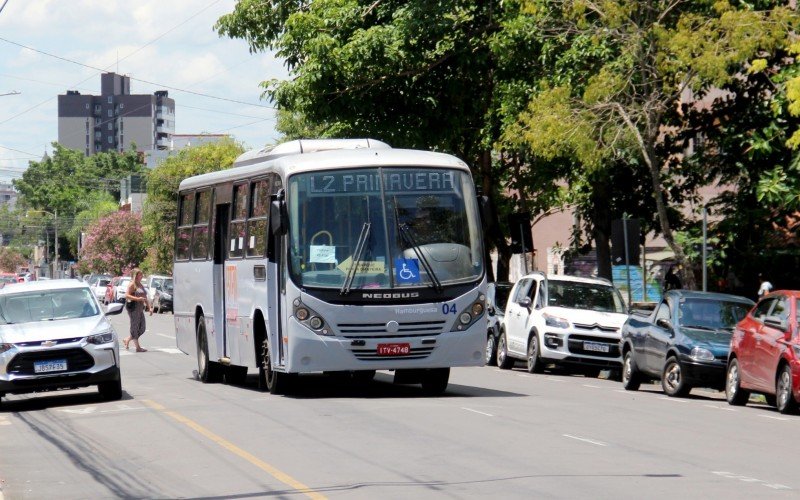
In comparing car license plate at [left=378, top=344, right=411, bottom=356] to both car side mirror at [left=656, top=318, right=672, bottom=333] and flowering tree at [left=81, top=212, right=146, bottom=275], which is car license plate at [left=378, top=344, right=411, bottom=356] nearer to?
car side mirror at [left=656, top=318, right=672, bottom=333]

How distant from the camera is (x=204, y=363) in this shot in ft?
78.1

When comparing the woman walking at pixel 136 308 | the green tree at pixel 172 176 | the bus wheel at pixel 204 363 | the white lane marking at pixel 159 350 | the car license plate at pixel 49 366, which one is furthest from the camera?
the green tree at pixel 172 176

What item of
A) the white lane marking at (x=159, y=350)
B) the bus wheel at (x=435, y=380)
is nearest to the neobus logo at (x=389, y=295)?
the bus wheel at (x=435, y=380)

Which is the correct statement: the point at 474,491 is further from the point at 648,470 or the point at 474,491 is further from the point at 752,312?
the point at 752,312

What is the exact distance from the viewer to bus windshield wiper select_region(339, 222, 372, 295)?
1866cm

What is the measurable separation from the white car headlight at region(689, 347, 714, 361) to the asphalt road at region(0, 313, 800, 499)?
0.74 meters

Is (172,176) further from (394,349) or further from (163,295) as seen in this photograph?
(394,349)

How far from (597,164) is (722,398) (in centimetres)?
728

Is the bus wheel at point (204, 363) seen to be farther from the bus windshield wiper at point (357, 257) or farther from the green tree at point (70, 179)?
the green tree at point (70, 179)

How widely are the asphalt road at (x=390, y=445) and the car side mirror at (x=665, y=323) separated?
1092mm

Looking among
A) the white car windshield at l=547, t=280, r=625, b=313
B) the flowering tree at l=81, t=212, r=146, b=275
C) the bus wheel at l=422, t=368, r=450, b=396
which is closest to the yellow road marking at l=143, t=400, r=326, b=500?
the bus wheel at l=422, t=368, r=450, b=396

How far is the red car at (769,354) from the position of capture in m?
18.6

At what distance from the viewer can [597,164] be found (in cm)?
2889

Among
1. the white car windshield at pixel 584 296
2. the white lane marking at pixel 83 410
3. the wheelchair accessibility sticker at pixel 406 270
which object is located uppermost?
the wheelchair accessibility sticker at pixel 406 270
